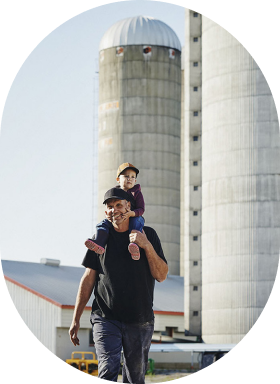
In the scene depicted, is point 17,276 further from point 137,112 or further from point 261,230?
point 137,112

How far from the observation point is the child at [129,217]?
10164 mm

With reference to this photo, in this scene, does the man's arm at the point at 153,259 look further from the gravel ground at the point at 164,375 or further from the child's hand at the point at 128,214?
the gravel ground at the point at 164,375

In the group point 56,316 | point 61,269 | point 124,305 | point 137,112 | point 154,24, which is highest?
point 154,24

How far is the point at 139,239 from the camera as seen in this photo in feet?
33.0

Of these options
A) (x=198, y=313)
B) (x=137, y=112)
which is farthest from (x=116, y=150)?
(x=198, y=313)

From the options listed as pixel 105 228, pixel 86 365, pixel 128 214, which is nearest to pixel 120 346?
pixel 105 228

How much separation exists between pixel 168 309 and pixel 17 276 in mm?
13303

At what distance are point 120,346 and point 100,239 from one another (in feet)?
4.29

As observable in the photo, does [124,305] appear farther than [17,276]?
Result: No

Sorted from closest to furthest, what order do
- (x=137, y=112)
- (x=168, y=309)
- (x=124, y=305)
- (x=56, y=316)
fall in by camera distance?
1. (x=124, y=305)
2. (x=56, y=316)
3. (x=168, y=309)
4. (x=137, y=112)

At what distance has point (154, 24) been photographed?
316 ft

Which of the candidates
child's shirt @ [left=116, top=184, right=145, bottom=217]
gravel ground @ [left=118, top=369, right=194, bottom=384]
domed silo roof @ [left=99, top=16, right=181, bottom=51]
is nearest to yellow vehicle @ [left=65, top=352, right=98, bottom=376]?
gravel ground @ [left=118, top=369, right=194, bottom=384]

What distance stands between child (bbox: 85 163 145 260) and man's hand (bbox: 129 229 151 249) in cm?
8

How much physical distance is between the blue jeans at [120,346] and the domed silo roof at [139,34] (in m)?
85.5
